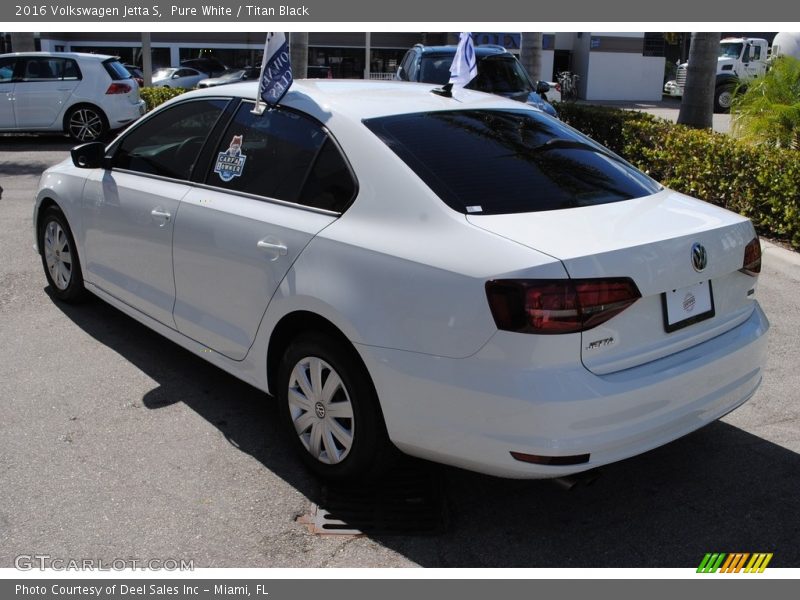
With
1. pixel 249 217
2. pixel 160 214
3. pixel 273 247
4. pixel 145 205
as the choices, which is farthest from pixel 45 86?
pixel 273 247

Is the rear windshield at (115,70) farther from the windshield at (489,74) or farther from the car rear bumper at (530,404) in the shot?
the car rear bumper at (530,404)

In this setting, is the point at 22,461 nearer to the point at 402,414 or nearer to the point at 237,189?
the point at 237,189

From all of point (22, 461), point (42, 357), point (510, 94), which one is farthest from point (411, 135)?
point (510, 94)

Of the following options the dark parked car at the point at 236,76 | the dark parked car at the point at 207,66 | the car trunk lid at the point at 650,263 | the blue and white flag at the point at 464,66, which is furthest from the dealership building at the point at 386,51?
the car trunk lid at the point at 650,263

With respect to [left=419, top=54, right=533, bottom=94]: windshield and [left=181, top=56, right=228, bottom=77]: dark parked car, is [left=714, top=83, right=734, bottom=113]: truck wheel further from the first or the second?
[left=181, top=56, right=228, bottom=77]: dark parked car

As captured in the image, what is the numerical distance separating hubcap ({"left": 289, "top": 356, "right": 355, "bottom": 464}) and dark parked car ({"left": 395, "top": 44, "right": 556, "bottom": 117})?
995 cm

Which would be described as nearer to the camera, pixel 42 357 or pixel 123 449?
pixel 123 449

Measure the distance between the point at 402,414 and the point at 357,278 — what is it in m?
0.58

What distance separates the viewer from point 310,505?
3783 mm

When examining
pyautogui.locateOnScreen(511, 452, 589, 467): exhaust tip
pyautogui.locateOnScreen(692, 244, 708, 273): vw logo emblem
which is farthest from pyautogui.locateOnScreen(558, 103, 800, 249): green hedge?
pyautogui.locateOnScreen(511, 452, 589, 467): exhaust tip

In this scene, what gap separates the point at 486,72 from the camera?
13438 mm

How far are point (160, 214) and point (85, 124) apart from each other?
12.1 m

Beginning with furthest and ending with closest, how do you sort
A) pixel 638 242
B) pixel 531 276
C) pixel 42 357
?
pixel 42 357 < pixel 638 242 < pixel 531 276

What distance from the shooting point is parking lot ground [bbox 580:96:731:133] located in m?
24.6
